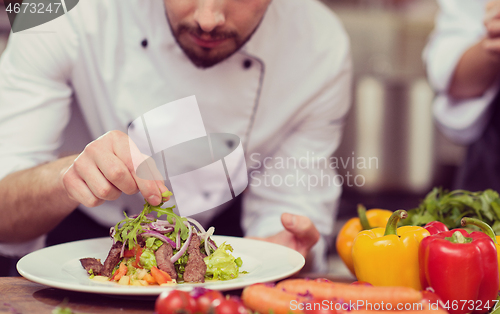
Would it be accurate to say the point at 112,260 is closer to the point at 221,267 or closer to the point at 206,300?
the point at 221,267

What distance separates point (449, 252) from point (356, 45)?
437 cm

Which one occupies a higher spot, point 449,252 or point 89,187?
point 89,187

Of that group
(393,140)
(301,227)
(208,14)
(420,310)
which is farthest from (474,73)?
(393,140)

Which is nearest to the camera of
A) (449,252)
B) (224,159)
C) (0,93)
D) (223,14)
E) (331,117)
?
(449,252)

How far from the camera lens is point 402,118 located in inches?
179

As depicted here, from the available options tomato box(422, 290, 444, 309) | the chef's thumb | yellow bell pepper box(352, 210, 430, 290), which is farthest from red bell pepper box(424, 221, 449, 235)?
the chef's thumb

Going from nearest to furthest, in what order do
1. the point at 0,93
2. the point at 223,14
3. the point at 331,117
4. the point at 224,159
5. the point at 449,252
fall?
the point at 449,252 → the point at 223,14 → the point at 0,93 → the point at 224,159 → the point at 331,117

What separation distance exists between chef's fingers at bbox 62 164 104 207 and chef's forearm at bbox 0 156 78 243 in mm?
166

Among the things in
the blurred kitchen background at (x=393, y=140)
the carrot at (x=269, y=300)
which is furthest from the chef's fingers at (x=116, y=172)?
the blurred kitchen background at (x=393, y=140)

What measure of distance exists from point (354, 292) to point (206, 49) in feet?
2.77

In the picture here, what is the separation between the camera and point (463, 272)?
77 cm

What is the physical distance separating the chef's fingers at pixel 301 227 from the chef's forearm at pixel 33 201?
0.57 m

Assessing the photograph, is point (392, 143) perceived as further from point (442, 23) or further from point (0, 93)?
point (0, 93)

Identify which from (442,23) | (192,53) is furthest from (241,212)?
(442,23)
